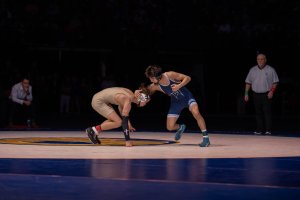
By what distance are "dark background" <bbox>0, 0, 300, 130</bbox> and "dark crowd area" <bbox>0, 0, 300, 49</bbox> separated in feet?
0.14

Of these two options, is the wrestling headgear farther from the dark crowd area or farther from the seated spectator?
the dark crowd area

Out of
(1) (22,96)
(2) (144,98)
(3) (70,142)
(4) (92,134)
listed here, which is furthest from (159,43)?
(2) (144,98)

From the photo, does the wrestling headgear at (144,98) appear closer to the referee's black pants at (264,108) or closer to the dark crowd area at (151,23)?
the referee's black pants at (264,108)

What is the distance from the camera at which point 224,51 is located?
23234 millimetres

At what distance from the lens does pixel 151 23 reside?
23.5 metres

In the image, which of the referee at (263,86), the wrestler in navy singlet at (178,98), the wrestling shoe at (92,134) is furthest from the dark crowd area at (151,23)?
the wrestler in navy singlet at (178,98)

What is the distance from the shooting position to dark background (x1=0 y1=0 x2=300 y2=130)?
2020 cm

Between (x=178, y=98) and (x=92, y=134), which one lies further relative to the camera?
(x=178, y=98)

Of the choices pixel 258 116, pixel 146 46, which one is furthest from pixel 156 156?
pixel 146 46

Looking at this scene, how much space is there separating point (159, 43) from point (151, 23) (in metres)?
0.99

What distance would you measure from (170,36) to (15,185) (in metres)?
19.9

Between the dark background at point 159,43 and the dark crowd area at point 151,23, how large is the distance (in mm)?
42

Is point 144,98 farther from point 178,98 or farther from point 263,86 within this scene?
point 263,86

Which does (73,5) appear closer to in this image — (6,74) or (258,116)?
(6,74)
